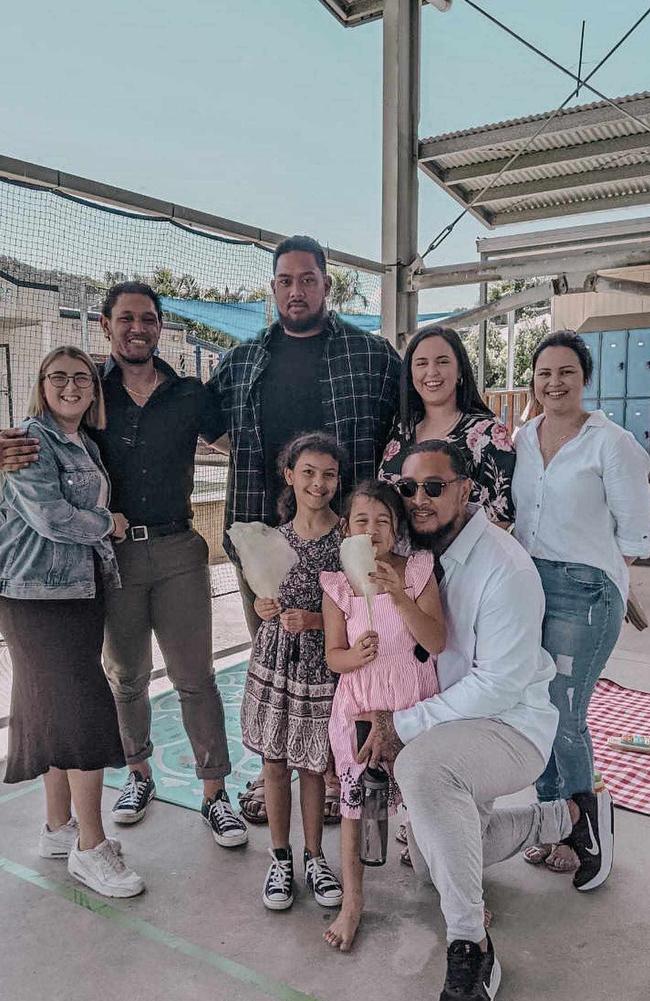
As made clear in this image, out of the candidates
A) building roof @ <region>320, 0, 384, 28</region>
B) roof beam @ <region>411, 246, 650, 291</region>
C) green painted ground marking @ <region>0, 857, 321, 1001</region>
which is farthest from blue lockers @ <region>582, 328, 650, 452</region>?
green painted ground marking @ <region>0, 857, 321, 1001</region>

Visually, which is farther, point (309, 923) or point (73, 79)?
point (73, 79)

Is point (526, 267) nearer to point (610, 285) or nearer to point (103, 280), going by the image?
point (610, 285)

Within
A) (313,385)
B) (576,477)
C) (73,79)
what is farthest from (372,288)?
(73,79)

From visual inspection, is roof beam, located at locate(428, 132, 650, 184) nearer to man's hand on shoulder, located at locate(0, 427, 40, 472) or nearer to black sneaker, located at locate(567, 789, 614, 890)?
Result: man's hand on shoulder, located at locate(0, 427, 40, 472)

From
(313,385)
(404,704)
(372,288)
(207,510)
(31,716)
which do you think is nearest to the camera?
(404,704)

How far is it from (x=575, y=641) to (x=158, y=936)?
1585 millimetres

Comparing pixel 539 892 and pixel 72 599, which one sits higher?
pixel 72 599

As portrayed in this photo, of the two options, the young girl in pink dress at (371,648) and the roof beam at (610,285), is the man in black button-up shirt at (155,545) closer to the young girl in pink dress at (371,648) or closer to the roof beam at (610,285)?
the young girl in pink dress at (371,648)

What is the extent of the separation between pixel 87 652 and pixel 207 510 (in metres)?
2.94

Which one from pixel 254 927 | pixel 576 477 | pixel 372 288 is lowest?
pixel 254 927

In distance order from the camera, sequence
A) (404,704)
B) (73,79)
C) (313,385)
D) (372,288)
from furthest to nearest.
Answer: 1. (73,79)
2. (372,288)
3. (313,385)
4. (404,704)

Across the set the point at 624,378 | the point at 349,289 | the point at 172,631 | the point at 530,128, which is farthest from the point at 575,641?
the point at 624,378

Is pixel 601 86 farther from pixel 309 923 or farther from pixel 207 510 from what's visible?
pixel 309 923

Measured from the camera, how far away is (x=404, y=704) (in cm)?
224
